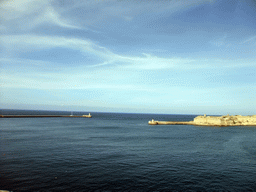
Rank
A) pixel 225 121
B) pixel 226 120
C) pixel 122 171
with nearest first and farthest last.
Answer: pixel 122 171 < pixel 225 121 < pixel 226 120

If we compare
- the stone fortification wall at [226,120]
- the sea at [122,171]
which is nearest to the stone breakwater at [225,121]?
the stone fortification wall at [226,120]

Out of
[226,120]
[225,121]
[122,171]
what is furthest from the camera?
[226,120]

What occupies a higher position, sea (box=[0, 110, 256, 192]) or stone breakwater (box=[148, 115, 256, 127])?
stone breakwater (box=[148, 115, 256, 127])

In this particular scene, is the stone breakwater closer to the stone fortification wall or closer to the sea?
the stone fortification wall

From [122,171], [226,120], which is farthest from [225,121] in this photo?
[122,171]

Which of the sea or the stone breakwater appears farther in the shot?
the stone breakwater

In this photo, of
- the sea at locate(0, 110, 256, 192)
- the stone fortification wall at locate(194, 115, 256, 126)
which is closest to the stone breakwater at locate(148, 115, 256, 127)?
the stone fortification wall at locate(194, 115, 256, 126)

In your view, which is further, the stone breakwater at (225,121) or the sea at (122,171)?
the stone breakwater at (225,121)

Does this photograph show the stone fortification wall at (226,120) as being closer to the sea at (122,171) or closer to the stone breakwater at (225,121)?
the stone breakwater at (225,121)

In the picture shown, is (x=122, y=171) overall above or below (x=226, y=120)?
below

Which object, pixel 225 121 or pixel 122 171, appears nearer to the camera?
pixel 122 171

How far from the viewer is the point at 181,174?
90.6 feet

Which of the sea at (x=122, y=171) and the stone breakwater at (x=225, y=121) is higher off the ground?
the stone breakwater at (x=225, y=121)

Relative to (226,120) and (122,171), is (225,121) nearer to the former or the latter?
(226,120)
